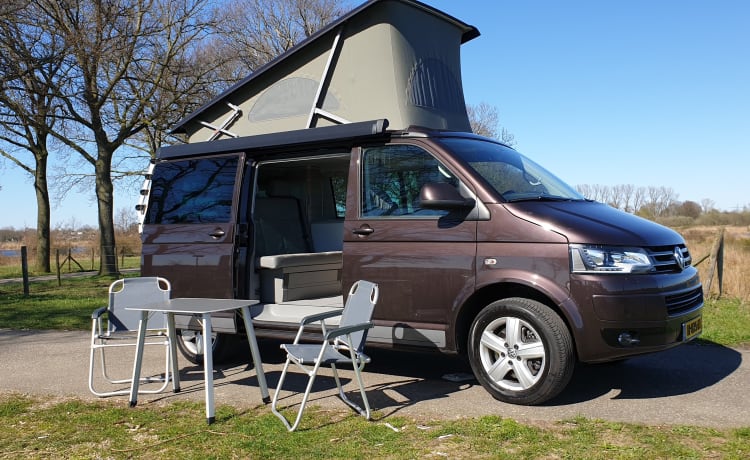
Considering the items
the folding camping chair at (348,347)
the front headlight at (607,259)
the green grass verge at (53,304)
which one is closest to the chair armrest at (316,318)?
the folding camping chair at (348,347)

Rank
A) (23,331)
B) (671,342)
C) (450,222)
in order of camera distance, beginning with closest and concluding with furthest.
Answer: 1. (671,342)
2. (450,222)
3. (23,331)

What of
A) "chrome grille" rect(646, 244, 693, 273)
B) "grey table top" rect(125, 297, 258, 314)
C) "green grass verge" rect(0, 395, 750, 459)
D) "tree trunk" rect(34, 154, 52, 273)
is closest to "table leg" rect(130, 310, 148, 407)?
"grey table top" rect(125, 297, 258, 314)

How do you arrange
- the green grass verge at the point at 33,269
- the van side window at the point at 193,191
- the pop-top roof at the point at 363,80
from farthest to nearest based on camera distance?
the green grass verge at the point at 33,269
the van side window at the point at 193,191
the pop-top roof at the point at 363,80

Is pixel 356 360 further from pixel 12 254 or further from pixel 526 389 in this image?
pixel 12 254

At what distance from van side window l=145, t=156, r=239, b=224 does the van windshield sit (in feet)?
7.99

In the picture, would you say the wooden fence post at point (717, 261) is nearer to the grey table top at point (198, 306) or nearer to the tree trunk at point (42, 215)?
the grey table top at point (198, 306)

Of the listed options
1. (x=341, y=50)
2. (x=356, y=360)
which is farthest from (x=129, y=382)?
(x=341, y=50)

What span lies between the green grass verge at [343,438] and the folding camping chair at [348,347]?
0.20 meters

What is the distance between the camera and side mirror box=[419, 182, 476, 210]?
5361 mm

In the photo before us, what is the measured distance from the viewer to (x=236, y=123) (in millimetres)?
7785

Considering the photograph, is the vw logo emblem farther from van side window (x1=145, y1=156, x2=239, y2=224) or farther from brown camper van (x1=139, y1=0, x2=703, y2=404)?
van side window (x1=145, y1=156, x2=239, y2=224)

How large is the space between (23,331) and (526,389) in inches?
328

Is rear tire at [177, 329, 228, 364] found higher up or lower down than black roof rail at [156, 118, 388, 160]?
lower down

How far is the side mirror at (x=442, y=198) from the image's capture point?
5361 mm
